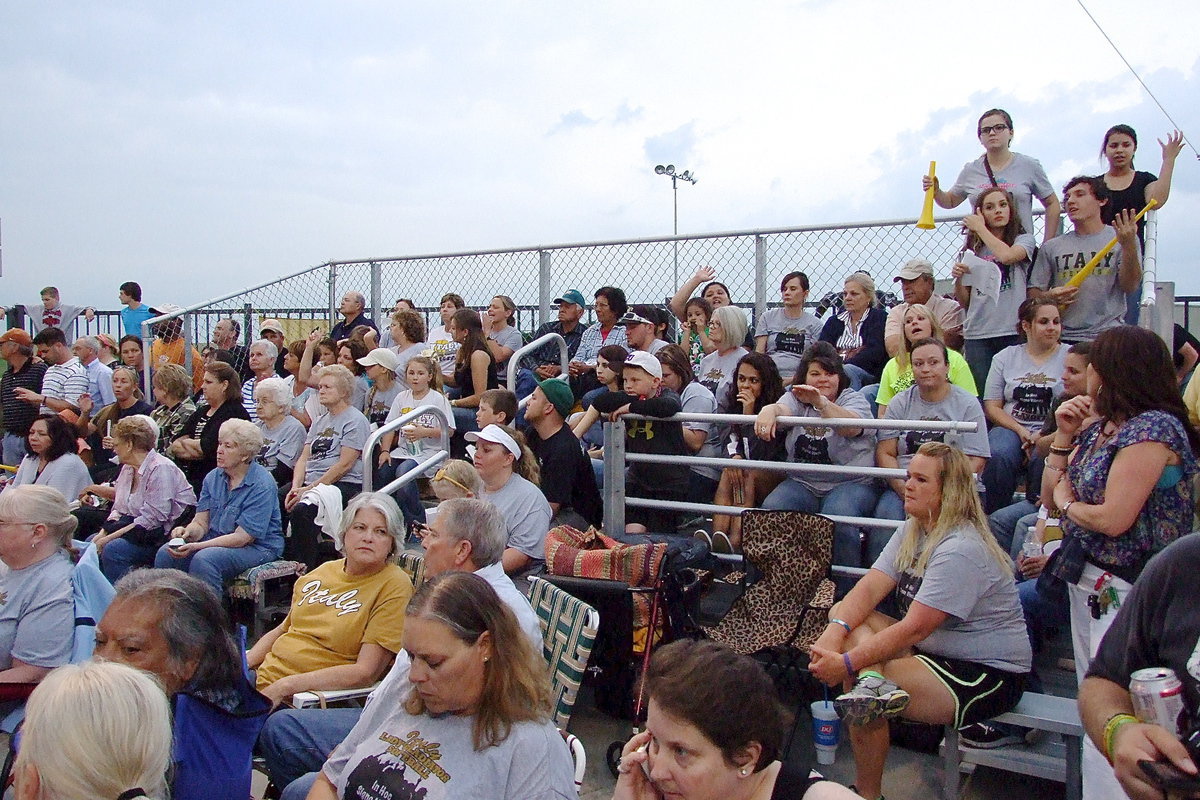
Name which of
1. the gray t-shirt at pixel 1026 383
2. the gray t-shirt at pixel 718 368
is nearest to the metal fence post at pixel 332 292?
the gray t-shirt at pixel 718 368

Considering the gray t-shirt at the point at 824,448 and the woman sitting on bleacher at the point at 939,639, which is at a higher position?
the gray t-shirt at the point at 824,448

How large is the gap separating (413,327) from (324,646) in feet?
15.6

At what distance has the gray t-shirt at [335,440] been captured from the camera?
22.0 feet

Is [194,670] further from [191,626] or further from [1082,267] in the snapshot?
[1082,267]

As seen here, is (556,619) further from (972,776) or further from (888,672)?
(972,776)

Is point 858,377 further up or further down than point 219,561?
further up

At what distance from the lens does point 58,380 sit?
938cm

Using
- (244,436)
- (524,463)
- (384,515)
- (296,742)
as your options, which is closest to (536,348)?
(244,436)

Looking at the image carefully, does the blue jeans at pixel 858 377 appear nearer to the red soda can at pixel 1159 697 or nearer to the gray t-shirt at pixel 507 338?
the gray t-shirt at pixel 507 338

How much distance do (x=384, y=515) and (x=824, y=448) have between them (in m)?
2.34

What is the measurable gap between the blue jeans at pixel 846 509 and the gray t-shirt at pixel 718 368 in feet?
5.18

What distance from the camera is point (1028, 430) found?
5.21m

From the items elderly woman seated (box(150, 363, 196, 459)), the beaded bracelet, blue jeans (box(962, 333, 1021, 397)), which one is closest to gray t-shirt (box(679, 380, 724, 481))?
blue jeans (box(962, 333, 1021, 397))

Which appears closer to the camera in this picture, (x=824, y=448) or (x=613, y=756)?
(x=613, y=756)
